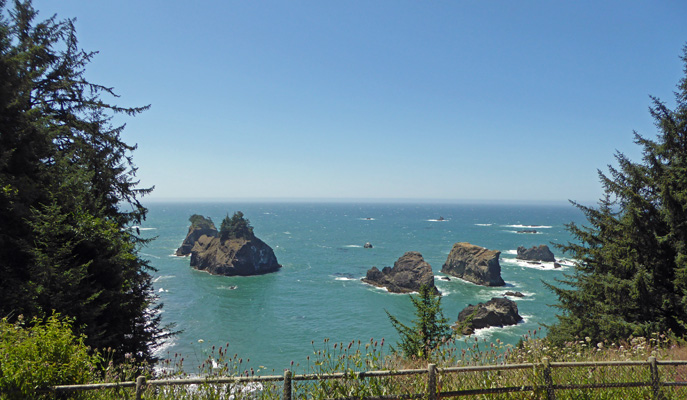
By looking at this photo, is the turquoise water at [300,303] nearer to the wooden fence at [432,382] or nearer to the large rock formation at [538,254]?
the large rock formation at [538,254]

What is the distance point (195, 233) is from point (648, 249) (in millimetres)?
101659

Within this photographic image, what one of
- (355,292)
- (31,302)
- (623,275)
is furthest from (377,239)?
(31,302)

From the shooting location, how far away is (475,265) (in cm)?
6431

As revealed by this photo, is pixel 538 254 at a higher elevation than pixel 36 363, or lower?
lower

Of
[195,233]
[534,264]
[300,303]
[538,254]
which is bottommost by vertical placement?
[300,303]

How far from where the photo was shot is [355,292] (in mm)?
57156

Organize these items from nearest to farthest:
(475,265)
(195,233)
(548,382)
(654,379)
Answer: (548,382) → (654,379) → (475,265) → (195,233)

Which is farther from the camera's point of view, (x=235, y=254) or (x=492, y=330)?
(x=235, y=254)

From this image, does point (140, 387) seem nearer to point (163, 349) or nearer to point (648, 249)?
point (648, 249)

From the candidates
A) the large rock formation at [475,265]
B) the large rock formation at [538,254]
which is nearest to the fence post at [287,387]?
the large rock formation at [475,265]

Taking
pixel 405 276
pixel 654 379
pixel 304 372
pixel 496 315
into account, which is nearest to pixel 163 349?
pixel 304 372

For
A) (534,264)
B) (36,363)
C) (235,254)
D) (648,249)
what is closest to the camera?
(36,363)

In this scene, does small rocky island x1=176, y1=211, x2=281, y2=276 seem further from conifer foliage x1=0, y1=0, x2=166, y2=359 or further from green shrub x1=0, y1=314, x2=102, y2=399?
green shrub x1=0, y1=314, x2=102, y2=399

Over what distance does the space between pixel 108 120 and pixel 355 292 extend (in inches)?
1839
